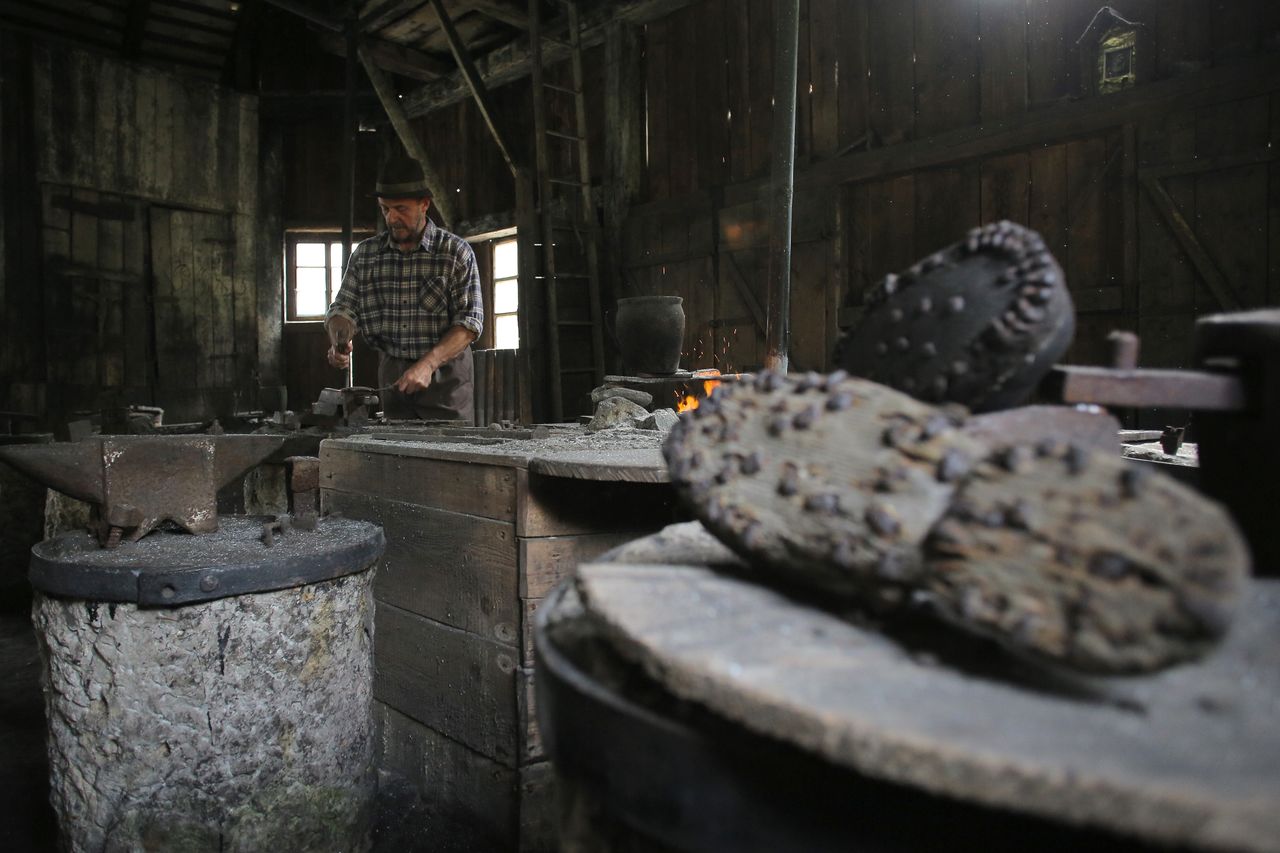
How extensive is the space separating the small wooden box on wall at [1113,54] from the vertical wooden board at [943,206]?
84cm

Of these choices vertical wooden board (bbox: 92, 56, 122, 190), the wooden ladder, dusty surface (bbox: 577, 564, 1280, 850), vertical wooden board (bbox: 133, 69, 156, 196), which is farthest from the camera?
vertical wooden board (bbox: 133, 69, 156, 196)

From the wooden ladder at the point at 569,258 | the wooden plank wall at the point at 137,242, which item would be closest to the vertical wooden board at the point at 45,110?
the wooden plank wall at the point at 137,242

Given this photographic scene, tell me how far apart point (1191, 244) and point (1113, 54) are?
1.20m

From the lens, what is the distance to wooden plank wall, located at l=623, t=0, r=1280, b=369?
181 inches

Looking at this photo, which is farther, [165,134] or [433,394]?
[165,134]

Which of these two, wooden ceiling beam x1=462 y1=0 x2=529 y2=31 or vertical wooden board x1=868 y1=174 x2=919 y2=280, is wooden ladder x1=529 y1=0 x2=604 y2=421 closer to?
wooden ceiling beam x1=462 y1=0 x2=529 y2=31

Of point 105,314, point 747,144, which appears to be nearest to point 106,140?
point 105,314

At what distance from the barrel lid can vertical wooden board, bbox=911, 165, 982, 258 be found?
15.1 feet

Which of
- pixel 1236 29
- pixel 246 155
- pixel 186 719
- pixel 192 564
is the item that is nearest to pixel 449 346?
pixel 192 564

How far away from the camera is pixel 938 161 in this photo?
5.73m

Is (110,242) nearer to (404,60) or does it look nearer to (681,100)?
(404,60)

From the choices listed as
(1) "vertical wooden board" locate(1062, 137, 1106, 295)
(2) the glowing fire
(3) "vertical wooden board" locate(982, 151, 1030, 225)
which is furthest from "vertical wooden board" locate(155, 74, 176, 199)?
(1) "vertical wooden board" locate(1062, 137, 1106, 295)

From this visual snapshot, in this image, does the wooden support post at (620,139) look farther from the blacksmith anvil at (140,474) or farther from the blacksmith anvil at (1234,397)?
the blacksmith anvil at (1234,397)

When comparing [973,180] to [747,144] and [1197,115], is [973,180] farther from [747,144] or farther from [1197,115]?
[747,144]
